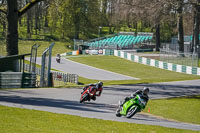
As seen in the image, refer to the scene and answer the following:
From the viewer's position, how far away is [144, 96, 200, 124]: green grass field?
1595 centimetres

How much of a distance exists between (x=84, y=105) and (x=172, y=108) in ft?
14.4

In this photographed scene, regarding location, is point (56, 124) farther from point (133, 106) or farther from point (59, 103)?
point (59, 103)

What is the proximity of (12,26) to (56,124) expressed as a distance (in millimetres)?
14223

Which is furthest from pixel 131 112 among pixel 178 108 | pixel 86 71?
pixel 86 71

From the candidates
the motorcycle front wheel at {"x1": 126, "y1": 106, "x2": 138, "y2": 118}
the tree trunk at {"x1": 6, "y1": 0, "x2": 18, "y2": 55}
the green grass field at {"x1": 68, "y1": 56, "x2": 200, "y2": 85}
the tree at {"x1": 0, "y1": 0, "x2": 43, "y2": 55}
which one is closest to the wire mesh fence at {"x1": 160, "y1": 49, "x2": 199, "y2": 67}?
the green grass field at {"x1": 68, "y1": 56, "x2": 200, "y2": 85}

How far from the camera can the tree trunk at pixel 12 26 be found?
23391 millimetres

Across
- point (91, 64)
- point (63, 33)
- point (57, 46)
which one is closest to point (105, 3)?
point (63, 33)

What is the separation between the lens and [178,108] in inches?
688

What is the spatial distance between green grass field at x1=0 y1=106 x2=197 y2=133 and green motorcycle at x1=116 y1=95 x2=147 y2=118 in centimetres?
123

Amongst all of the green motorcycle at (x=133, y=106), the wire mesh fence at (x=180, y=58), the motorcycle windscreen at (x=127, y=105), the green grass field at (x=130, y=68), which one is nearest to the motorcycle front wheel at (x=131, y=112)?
the green motorcycle at (x=133, y=106)

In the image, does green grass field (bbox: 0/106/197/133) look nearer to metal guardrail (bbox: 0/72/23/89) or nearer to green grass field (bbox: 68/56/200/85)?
metal guardrail (bbox: 0/72/23/89)

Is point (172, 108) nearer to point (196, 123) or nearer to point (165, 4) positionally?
point (196, 123)

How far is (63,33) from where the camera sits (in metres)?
81.9

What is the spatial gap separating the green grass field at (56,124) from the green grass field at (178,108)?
435 cm
